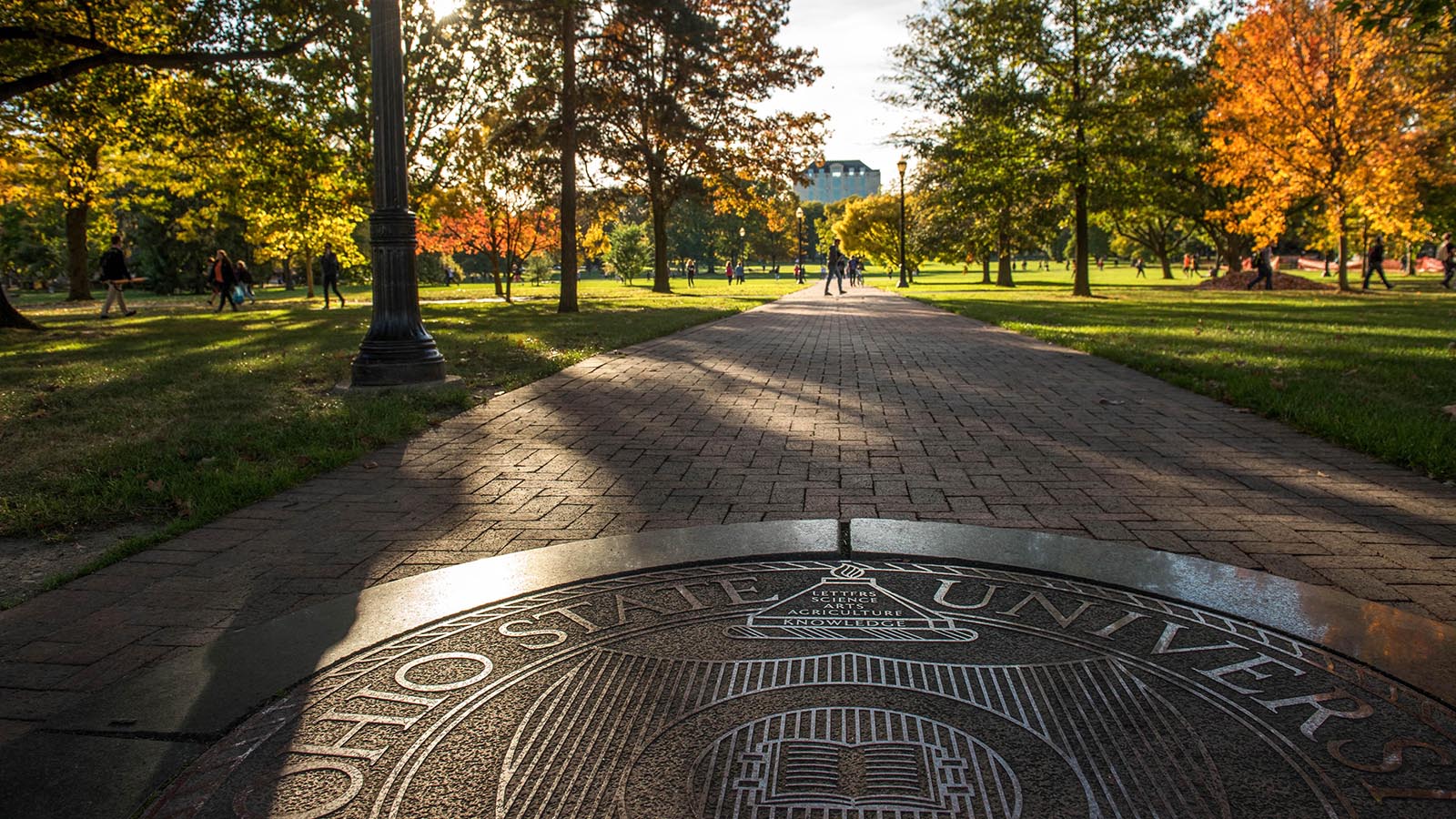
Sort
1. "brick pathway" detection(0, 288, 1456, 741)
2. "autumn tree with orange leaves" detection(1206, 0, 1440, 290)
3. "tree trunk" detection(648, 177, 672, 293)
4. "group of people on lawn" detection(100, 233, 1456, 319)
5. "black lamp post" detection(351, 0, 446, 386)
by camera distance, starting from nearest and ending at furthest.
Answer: "brick pathway" detection(0, 288, 1456, 741), "black lamp post" detection(351, 0, 446, 386), "group of people on lawn" detection(100, 233, 1456, 319), "autumn tree with orange leaves" detection(1206, 0, 1440, 290), "tree trunk" detection(648, 177, 672, 293)

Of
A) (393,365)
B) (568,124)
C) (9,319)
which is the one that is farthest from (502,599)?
(9,319)

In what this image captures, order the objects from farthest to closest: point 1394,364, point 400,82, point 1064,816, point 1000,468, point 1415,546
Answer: point 1394,364, point 400,82, point 1000,468, point 1415,546, point 1064,816

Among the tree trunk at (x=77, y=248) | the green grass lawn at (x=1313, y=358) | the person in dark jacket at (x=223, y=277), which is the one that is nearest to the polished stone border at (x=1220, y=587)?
the green grass lawn at (x=1313, y=358)

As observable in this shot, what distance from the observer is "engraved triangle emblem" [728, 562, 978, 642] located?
2723mm

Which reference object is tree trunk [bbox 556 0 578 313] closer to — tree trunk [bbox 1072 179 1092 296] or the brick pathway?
the brick pathway

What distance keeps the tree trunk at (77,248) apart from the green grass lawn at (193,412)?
19434 mm

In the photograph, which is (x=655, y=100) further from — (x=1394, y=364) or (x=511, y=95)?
(x=1394, y=364)

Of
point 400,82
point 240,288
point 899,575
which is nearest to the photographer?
point 899,575

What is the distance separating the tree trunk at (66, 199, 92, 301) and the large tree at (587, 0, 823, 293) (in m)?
19.4

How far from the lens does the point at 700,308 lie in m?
24.2

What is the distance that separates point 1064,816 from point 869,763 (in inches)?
17.1

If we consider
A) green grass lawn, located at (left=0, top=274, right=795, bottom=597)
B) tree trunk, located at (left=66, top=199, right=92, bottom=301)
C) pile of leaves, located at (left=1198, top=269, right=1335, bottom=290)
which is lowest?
green grass lawn, located at (left=0, top=274, right=795, bottom=597)

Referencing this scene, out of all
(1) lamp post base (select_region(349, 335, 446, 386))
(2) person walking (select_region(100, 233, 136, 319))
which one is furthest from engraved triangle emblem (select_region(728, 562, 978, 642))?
(2) person walking (select_region(100, 233, 136, 319))

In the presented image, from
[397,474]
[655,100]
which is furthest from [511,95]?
[397,474]
